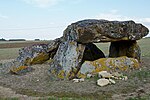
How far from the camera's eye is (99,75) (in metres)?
11.3

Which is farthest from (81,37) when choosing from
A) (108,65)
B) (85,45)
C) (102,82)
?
(102,82)

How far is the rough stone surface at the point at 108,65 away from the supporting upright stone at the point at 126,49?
176cm

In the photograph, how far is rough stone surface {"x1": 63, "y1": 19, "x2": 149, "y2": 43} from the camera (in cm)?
1238

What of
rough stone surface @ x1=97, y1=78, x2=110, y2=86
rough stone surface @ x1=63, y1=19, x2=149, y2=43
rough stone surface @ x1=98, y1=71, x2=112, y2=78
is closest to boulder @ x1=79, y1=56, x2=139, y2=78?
rough stone surface @ x1=98, y1=71, x2=112, y2=78

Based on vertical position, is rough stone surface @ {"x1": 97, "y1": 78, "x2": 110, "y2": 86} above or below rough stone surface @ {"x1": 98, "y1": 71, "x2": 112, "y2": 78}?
below

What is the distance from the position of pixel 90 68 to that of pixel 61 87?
2089 millimetres

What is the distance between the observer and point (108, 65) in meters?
12.4

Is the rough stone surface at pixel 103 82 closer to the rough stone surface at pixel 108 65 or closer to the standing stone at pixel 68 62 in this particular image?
the rough stone surface at pixel 108 65

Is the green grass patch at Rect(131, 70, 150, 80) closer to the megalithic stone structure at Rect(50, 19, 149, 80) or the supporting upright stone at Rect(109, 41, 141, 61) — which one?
the megalithic stone structure at Rect(50, 19, 149, 80)

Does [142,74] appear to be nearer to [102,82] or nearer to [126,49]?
[102,82]

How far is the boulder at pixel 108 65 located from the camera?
39.7 ft

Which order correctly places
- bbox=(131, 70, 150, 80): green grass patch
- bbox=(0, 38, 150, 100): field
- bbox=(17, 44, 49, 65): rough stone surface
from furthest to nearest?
1. bbox=(17, 44, 49, 65): rough stone surface
2. bbox=(131, 70, 150, 80): green grass patch
3. bbox=(0, 38, 150, 100): field

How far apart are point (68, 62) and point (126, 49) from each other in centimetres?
423

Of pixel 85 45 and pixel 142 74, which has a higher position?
pixel 85 45
